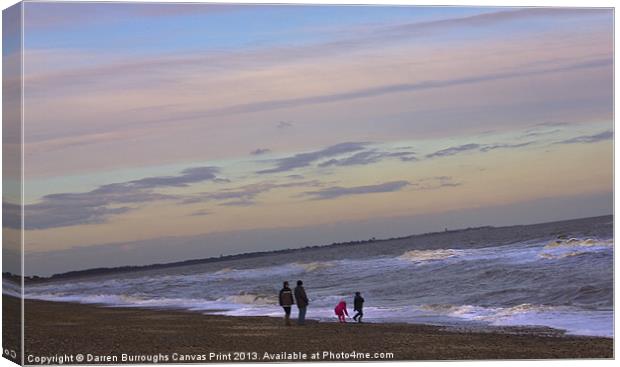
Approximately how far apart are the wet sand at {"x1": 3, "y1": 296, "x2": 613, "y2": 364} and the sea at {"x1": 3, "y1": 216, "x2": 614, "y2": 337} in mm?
607

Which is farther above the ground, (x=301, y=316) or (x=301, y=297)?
(x=301, y=297)

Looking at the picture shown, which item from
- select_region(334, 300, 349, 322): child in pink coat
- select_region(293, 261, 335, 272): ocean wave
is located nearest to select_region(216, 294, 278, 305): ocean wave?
select_region(334, 300, 349, 322): child in pink coat

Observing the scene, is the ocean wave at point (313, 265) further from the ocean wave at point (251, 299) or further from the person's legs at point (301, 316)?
the ocean wave at point (251, 299)

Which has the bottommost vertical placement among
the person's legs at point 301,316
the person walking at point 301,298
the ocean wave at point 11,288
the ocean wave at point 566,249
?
the person's legs at point 301,316

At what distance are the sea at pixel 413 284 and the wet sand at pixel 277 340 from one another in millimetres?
607

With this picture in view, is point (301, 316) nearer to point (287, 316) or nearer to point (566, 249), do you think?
point (287, 316)

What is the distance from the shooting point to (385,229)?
2612cm

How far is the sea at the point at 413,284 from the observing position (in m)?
27.2

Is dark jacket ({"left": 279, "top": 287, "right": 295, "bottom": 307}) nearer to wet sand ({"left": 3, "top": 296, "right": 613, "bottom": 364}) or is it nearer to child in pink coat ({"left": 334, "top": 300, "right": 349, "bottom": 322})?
wet sand ({"left": 3, "top": 296, "right": 613, "bottom": 364})

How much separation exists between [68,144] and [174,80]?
215 cm

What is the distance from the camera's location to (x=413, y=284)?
34906 mm

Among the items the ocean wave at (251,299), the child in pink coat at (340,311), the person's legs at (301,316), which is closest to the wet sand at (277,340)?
the person's legs at (301,316)

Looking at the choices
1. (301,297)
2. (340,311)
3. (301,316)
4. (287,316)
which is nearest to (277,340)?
(301,297)

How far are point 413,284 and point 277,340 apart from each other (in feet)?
33.5
